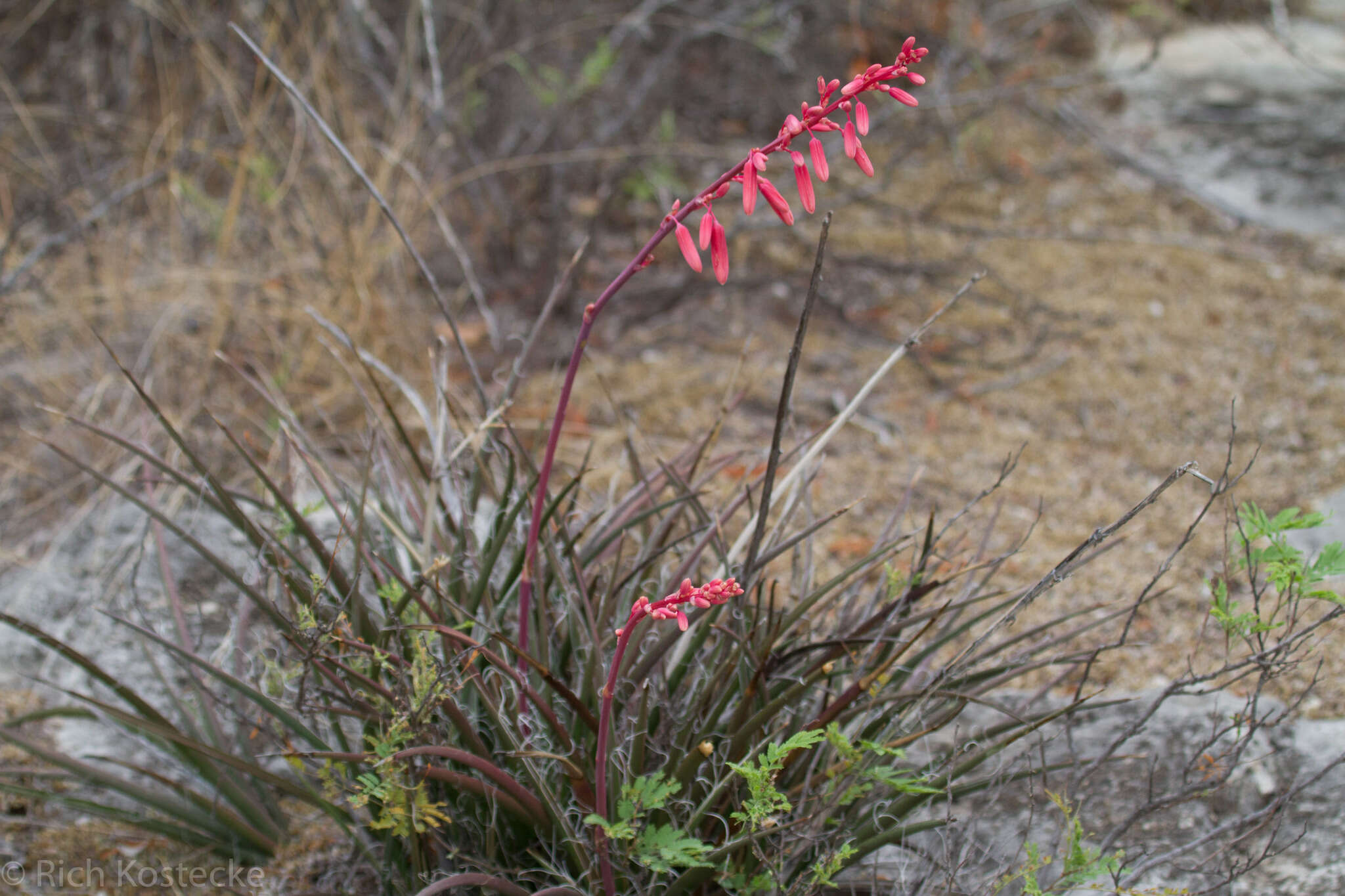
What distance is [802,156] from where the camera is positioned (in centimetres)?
79

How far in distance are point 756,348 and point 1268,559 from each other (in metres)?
2.10

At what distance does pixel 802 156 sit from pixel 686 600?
395 millimetres

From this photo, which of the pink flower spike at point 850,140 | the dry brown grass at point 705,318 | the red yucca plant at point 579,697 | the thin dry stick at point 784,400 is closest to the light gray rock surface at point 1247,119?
the dry brown grass at point 705,318

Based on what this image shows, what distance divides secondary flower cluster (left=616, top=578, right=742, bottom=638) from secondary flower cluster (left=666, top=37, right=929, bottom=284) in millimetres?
261

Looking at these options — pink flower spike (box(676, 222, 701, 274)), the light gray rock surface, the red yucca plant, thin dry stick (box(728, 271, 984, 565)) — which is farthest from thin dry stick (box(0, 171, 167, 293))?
the light gray rock surface

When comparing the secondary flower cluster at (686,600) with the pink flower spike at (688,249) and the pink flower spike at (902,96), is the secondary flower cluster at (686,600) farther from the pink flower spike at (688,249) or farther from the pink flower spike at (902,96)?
the pink flower spike at (902,96)

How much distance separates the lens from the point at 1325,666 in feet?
5.92

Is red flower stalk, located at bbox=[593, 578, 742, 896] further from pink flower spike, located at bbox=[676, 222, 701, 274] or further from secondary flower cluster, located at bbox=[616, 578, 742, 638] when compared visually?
pink flower spike, located at bbox=[676, 222, 701, 274]

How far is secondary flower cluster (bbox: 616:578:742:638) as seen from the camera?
77cm

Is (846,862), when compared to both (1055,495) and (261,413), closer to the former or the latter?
(1055,495)

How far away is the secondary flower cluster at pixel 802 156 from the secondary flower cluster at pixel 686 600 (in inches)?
10.3

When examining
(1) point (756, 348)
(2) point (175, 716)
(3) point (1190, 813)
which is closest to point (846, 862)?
(3) point (1190, 813)

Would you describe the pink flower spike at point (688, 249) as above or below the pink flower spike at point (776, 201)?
below

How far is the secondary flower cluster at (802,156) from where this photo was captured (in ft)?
2.52
